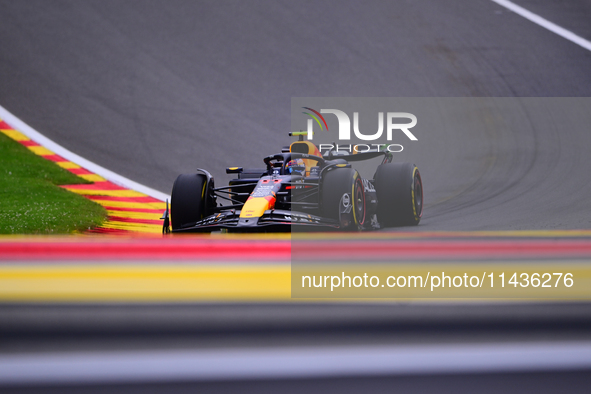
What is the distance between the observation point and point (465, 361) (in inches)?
62.3

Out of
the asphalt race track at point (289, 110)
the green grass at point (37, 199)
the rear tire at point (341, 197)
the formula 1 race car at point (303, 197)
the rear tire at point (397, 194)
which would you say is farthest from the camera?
the rear tire at point (397, 194)

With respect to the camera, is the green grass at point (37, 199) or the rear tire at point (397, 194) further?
the rear tire at point (397, 194)

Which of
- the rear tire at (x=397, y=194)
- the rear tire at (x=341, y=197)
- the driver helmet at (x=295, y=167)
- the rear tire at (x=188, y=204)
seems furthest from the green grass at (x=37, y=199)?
the rear tire at (x=397, y=194)

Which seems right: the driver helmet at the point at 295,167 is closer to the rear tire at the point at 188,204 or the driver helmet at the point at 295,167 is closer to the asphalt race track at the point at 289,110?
Result: the rear tire at the point at 188,204

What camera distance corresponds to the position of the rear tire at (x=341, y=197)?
173 inches

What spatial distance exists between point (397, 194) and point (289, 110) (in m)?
5.28

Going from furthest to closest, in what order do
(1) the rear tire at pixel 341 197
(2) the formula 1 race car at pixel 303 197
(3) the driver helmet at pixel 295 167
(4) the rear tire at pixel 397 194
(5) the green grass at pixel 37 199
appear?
(4) the rear tire at pixel 397 194 → (3) the driver helmet at pixel 295 167 → (5) the green grass at pixel 37 199 → (1) the rear tire at pixel 341 197 → (2) the formula 1 race car at pixel 303 197

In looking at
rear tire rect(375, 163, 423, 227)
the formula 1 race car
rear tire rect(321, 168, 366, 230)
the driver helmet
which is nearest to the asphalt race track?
rear tire rect(375, 163, 423, 227)

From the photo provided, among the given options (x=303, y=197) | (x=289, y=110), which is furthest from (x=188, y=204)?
(x=289, y=110)

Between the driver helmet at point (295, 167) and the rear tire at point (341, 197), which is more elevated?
the driver helmet at point (295, 167)

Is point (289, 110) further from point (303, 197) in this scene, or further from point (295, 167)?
point (303, 197)

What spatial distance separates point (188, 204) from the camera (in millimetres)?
4703

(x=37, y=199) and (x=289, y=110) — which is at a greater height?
(x=289, y=110)

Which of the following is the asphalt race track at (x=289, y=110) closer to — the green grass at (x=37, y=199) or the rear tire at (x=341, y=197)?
the green grass at (x=37, y=199)
